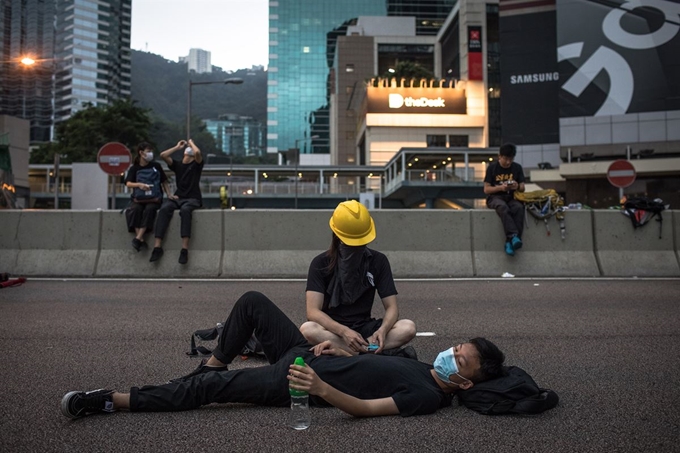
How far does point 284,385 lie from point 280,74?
592ft

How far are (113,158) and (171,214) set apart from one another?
3480 millimetres

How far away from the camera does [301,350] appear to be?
3.84 meters

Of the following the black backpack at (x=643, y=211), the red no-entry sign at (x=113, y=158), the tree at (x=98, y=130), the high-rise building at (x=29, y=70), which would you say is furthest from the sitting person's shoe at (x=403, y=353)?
the high-rise building at (x=29, y=70)

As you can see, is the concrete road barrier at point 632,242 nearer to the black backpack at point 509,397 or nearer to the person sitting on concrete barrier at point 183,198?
the person sitting on concrete barrier at point 183,198

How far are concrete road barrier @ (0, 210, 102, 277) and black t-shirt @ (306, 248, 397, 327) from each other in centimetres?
789

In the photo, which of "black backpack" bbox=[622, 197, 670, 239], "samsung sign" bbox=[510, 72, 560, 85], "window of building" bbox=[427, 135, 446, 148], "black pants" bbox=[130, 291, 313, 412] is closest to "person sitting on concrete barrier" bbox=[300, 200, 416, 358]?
"black pants" bbox=[130, 291, 313, 412]

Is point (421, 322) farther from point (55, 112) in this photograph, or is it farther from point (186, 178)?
point (55, 112)

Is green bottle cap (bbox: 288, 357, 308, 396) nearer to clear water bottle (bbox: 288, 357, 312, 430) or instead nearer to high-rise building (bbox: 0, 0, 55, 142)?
clear water bottle (bbox: 288, 357, 312, 430)

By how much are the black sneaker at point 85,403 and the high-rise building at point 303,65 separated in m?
167

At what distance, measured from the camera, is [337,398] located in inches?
132

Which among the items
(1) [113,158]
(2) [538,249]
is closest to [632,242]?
(2) [538,249]

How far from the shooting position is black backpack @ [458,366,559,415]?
3615mm

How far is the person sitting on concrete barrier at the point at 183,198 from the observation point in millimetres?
10805

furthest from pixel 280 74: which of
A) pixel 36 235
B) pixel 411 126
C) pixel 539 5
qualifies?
pixel 36 235
